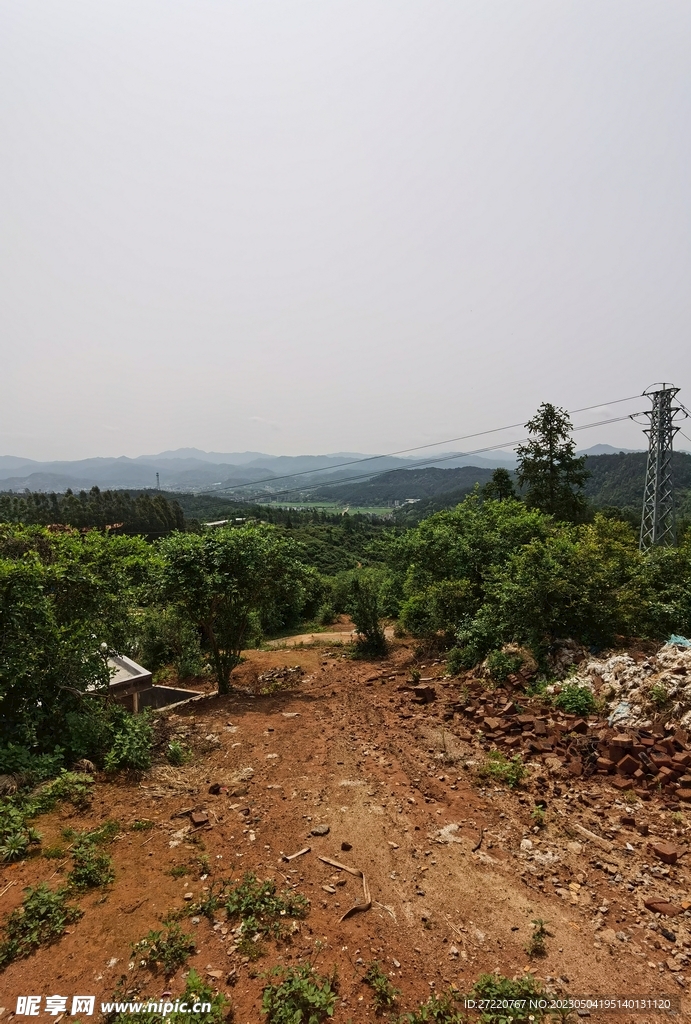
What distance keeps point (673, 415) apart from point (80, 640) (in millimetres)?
22050

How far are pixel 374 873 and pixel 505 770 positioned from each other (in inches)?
104

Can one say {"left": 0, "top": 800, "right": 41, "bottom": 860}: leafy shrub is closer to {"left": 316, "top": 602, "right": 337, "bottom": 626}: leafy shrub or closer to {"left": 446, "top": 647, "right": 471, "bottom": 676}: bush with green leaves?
{"left": 446, "top": 647, "right": 471, "bottom": 676}: bush with green leaves

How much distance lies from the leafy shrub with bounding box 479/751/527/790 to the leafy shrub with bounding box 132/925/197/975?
4327mm

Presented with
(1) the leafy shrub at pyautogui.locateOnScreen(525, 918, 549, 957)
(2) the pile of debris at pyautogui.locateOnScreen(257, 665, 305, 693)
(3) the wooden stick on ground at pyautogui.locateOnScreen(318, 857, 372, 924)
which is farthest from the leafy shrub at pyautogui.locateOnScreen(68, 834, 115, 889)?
(2) the pile of debris at pyautogui.locateOnScreen(257, 665, 305, 693)

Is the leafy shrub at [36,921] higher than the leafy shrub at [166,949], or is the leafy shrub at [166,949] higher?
the leafy shrub at [36,921]

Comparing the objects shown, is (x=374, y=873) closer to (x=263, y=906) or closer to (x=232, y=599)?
(x=263, y=906)

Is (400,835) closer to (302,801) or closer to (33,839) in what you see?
(302,801)

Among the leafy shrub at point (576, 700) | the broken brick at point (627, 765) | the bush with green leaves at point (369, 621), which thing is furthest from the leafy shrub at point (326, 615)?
the broken brick at point (627, 765)

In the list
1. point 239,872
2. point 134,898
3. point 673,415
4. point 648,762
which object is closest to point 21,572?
point 134,898

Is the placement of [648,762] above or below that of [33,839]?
below

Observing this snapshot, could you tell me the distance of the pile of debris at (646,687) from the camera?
6.57m

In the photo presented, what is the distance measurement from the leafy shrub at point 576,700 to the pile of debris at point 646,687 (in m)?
0.18

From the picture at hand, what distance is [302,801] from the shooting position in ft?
18.5

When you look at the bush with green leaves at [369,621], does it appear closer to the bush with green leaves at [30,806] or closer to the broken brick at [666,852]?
the bush with green leaves at [30,806]
